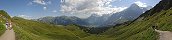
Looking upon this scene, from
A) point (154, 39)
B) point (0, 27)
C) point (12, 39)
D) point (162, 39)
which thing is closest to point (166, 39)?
point (162, 39)

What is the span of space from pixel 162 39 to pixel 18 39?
31061 mm

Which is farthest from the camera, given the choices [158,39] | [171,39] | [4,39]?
[4,39]

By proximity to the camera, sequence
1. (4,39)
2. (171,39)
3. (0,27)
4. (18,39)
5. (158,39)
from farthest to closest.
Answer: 1. (0,27)
2. (18,39)
3. (4,39)
4. (158,39)
5. (171,39)

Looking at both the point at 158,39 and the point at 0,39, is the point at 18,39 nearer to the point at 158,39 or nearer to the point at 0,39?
the point at 0,39

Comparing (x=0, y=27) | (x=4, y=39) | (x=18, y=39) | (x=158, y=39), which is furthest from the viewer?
(x=0, y=27)

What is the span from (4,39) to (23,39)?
6.39 metres

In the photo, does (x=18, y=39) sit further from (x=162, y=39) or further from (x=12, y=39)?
(x=162, y=39)

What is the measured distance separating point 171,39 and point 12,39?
101ft

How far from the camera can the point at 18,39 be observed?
5931 cm

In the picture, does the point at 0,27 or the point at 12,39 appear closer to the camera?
the point at 12,39

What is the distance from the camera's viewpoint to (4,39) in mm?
54969

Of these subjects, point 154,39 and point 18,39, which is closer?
point 154,39

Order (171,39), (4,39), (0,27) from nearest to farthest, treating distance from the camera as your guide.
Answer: (171,39) → (4,39) → (0,27)

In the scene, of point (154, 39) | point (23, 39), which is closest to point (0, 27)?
point (23, 39)
